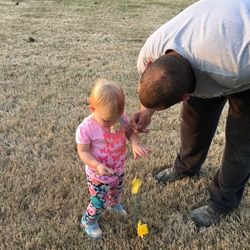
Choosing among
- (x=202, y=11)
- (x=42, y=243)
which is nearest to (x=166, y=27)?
(x=202, y=11)

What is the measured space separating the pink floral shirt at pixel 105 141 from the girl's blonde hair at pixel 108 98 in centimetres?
17

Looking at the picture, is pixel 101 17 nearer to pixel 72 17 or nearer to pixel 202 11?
pixel 72 17

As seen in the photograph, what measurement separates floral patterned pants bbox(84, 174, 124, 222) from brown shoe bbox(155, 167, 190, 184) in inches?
29.1

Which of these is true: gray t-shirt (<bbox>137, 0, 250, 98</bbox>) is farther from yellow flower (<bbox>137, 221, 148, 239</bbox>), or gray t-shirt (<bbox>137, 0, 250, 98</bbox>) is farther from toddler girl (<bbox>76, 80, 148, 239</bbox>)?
yellow flower (<bbox>137, 221, 148, 239</bbox>)

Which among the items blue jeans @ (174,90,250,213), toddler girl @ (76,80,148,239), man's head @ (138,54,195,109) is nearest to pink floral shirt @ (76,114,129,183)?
toddler girl @ (76,80,148,239)

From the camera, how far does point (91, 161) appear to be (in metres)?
2.72

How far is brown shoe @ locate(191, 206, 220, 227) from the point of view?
3299mm

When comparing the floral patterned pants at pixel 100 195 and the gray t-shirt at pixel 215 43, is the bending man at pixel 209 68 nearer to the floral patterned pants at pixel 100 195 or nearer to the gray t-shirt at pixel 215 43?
the gray t-shirt at pixel 215 43

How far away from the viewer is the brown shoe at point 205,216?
330 cm

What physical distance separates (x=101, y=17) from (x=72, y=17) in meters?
0.77

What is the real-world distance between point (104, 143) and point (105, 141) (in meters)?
0.01

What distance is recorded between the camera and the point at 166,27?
2.73 meters

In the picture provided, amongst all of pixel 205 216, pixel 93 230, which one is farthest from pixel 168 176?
pixel 93 230

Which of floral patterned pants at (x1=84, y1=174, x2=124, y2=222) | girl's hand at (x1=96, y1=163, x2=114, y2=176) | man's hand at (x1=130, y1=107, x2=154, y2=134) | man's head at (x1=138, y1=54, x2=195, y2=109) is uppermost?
man's head at (x1=138, y1=54, x2=195, y2=109)
